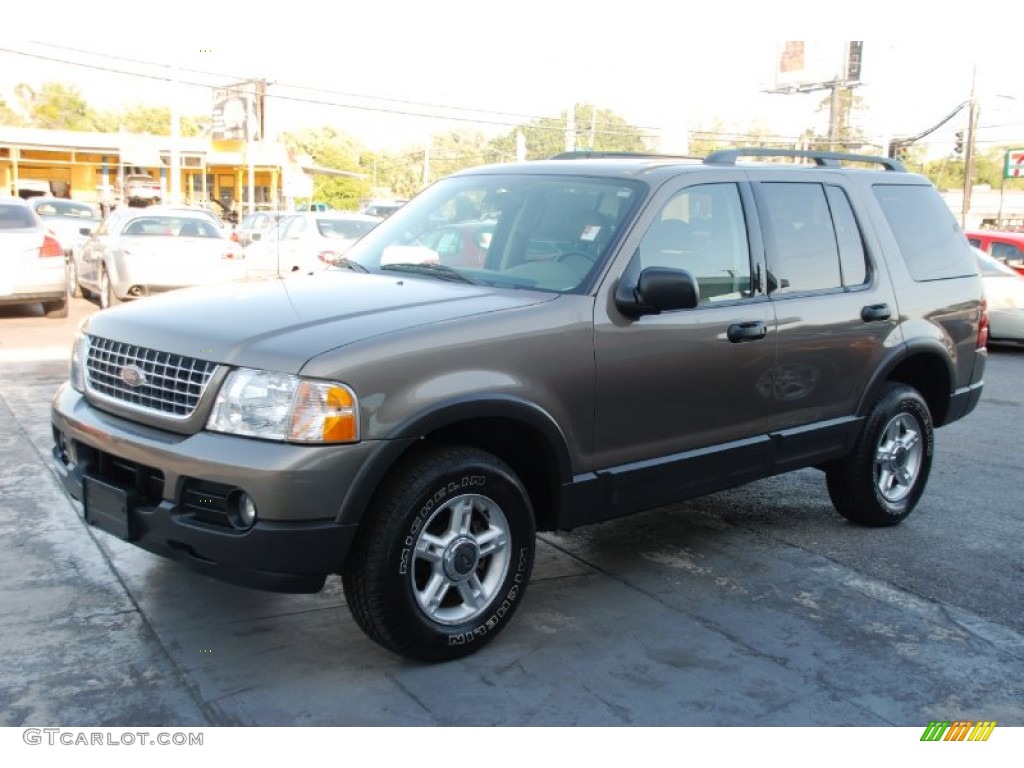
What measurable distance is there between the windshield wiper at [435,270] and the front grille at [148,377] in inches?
50.9

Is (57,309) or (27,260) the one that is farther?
(57,309)

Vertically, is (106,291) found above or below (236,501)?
below

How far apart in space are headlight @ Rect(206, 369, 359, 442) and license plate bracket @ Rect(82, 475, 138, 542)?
0.48m

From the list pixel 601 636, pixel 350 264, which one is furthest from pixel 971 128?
pixel 601 636

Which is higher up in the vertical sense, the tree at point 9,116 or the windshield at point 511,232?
the tree at point 9,116

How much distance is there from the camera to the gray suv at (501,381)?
3.64 metres

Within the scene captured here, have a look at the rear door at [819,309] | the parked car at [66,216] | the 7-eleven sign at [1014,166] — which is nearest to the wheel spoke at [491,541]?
the rear door at [819,309]

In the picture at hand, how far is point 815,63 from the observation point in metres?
59.3

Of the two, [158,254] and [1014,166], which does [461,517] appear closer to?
[158,254]

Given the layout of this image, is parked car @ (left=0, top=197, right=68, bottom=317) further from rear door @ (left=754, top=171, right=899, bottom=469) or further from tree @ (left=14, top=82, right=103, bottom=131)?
tree @ (left=14, top=82, right=103, bottom=131)

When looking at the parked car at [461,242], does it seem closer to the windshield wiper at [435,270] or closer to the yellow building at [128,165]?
the windshield wiper at [435,270]

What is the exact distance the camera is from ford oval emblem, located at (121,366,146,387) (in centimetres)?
397

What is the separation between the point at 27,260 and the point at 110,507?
34.9 feet
